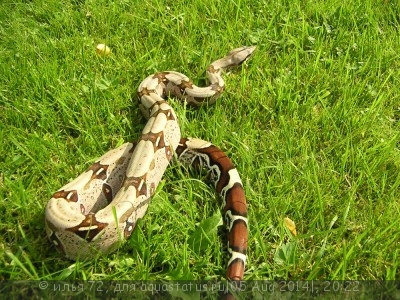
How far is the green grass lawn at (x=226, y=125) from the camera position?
12.2ft

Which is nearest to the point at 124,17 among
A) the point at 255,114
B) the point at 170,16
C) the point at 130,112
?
the point at 170,16

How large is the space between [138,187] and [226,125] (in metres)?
1.43

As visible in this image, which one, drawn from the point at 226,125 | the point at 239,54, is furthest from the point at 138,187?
the point at 239,54

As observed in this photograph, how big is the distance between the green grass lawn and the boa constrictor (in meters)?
0.13

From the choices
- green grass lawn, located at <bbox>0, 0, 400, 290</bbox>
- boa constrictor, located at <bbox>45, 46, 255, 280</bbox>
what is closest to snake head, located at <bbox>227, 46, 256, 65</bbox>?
green grass lawn, located at <bbox>0, 0, 400, 290</bbox>

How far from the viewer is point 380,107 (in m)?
5.07

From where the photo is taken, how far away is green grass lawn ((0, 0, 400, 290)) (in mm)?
3732

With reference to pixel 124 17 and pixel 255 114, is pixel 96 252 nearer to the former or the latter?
pixel 255 114

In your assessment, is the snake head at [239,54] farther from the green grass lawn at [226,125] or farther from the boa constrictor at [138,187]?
the boa constrictor at [138,187]

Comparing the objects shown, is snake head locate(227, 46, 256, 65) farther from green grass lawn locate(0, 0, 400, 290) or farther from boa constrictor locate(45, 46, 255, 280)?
boa constrictor locate(45, 46, 255, 280)

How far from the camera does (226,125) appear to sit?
199 inches

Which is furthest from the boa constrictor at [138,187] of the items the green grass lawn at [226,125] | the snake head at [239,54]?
the snake head at [239,54]

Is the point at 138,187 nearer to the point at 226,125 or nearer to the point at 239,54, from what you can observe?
the point at 226,125

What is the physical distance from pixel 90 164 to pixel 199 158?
44.7 inches
